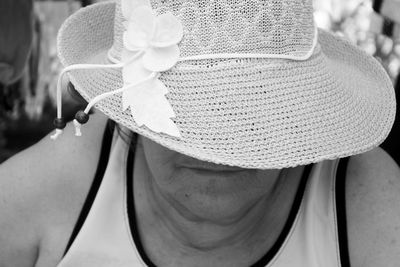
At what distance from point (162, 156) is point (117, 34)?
252 mm

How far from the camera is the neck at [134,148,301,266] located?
1.38m

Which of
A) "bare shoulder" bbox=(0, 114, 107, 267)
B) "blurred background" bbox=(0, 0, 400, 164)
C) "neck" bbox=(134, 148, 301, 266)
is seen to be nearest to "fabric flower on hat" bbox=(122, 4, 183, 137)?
"neck" bbox=(134, 148, 301, 266)

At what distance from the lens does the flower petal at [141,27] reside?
3.52 ft

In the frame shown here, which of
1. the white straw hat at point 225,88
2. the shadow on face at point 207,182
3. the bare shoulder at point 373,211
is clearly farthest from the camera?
the bare shoulder at point 373,211

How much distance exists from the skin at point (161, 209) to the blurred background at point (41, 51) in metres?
0.42

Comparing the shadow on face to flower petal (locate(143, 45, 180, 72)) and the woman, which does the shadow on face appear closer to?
the woman

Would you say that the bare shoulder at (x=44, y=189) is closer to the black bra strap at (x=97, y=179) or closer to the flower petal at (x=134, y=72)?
the black bra strap at (x=97, y=179)

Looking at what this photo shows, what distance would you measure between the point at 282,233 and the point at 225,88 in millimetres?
483

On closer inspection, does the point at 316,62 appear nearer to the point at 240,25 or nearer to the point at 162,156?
the point at 240,25

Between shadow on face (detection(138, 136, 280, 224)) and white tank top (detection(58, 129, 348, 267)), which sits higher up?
shadow on face (detection(138, 136, 280, 224))

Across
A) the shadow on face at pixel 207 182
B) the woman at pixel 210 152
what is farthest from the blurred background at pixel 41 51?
the shadow on face at pixel 207 182

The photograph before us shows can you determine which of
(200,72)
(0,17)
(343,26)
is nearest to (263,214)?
(200,72)

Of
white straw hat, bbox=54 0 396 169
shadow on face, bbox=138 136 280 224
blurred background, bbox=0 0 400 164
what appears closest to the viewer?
white straw hat, bbox=54 0 396 169

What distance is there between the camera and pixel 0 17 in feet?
6.63
